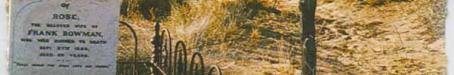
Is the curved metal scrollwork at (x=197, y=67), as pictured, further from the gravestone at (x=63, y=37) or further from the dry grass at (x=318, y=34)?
the gravestone at (x=63, y=37)

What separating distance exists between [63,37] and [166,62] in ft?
1.08

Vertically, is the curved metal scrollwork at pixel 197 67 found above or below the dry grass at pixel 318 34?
below

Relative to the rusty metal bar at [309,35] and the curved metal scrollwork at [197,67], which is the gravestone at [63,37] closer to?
the curved metal scrollwork at [197,67]

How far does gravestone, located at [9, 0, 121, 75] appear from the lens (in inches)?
118

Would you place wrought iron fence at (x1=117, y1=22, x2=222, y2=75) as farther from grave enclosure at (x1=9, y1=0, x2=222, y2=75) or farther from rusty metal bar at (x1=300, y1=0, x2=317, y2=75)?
rusty metal bar at (x1=300, y1=0, x2=317, y2=75)

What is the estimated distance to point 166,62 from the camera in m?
3.05

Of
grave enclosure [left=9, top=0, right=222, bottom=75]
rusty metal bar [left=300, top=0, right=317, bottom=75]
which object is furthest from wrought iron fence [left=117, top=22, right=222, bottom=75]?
rusty metal bar [left=300, top=0, right=317, bottom=75]

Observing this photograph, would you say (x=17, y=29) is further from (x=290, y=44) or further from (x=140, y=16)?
(x=290, y=44)

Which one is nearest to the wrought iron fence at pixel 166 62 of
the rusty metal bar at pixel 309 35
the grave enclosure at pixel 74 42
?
the grave enclosure at pixel 74 42

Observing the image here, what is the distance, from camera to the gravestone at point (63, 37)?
9.83 feet

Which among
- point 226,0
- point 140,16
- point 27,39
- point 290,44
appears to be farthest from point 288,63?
point 27,39

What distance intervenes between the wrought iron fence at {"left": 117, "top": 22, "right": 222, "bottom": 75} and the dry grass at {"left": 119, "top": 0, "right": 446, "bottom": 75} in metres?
0.02

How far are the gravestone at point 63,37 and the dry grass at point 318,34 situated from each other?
0.06 m

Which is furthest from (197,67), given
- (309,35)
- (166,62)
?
(309,35)
